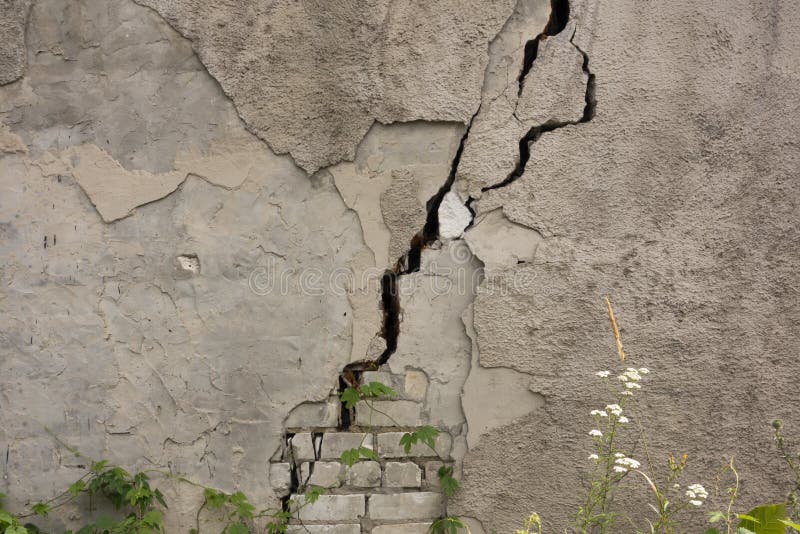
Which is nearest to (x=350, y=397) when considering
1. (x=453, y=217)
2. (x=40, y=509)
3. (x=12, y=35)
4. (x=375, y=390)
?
(x=375, y=390)

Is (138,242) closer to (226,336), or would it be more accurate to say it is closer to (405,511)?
(226,336)

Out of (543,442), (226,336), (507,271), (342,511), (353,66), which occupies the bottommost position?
(342,511)

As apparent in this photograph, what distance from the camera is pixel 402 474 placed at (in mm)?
2506

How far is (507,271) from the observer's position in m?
2.47

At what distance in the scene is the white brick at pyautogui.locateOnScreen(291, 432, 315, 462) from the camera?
→ 8.20 ft

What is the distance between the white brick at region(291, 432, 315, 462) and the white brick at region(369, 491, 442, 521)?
0.86ft

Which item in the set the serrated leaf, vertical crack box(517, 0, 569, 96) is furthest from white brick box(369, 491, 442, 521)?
vertical crack box(517, 0, 569, 96)

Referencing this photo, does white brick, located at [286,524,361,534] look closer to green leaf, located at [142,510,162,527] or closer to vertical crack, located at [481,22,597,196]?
green leaf, located at [142,510,162,527]

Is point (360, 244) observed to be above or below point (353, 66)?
below

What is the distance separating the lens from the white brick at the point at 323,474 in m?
2.50

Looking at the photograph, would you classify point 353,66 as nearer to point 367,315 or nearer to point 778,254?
point 367,315

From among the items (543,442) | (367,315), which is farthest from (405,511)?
(367,315)

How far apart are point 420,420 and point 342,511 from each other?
407mm

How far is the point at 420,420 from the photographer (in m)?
2.50
